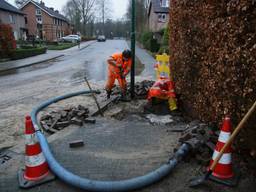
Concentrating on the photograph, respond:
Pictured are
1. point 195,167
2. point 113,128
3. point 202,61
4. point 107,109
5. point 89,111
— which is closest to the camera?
point 195,167

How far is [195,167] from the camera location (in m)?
3.20

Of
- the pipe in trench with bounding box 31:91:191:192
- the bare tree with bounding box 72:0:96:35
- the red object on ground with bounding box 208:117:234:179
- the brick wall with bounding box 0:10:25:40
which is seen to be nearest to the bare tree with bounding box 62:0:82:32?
the bare tree with bounding box 72:0:96:35

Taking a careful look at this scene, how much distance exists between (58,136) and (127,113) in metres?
1.92

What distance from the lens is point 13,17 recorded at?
39.8m

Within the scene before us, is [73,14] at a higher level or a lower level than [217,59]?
higher

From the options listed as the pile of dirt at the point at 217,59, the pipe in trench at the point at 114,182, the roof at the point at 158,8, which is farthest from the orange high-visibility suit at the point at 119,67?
the roof at the point at 158,8

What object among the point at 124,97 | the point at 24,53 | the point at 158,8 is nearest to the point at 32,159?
the point at 124,97

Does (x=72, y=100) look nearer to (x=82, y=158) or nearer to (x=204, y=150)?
(x=82, y=158)

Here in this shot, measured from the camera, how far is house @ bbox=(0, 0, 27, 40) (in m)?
35.0

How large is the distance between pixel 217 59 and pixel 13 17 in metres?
43.8

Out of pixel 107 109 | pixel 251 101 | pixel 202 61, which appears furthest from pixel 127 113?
pixel 251 101

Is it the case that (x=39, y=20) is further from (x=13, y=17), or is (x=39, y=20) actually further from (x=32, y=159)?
(x=32, y=159)

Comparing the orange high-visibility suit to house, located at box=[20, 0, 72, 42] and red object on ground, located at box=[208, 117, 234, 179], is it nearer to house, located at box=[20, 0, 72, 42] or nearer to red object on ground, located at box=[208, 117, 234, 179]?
red object on ground, located at box=[208, 117, 234, 179]

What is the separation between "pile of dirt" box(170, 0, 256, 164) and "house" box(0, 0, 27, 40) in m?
33.6
